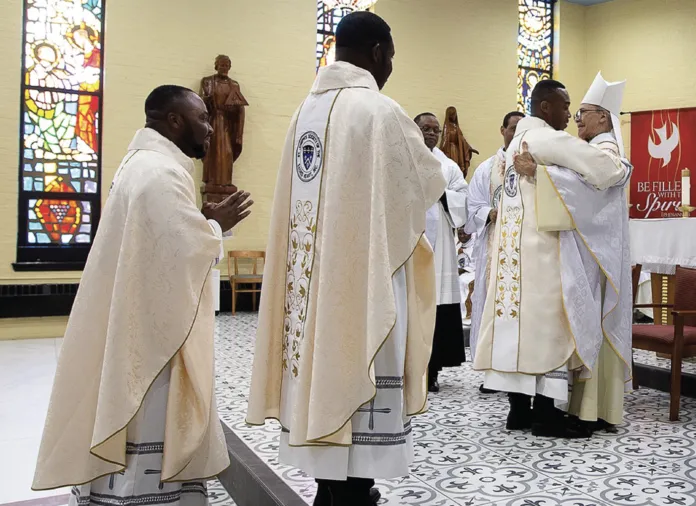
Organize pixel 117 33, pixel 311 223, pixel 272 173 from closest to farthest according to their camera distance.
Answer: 1. pixel 311 223
2. pixel 117 33
3. pixel 272 173

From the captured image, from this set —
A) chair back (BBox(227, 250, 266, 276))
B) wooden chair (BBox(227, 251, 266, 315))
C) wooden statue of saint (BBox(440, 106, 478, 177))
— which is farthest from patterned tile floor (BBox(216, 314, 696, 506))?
wooden statue of saint (BBox(440, 106, 478, 177))

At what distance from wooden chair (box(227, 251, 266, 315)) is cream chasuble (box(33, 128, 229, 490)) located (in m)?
6.08

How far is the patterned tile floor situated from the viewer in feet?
8.36

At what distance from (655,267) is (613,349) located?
2.60 metres

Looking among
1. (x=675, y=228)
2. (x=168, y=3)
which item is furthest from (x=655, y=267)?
(x=168, y=3)

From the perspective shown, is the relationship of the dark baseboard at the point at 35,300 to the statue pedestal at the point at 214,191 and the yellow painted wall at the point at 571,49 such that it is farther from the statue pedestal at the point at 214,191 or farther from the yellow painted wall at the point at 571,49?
the yellow painted wall at the point at 571,49

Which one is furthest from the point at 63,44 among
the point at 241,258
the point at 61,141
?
the point at 241,258

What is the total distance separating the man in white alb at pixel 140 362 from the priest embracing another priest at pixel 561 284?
1835mm

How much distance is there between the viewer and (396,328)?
2004 mm

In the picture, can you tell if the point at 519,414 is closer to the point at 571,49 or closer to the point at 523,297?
the point at 523,297

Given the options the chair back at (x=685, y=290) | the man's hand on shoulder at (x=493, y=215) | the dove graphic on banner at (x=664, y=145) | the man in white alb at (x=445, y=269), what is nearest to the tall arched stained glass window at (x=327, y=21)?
the dove graphic on banner at (x=664, y=145)

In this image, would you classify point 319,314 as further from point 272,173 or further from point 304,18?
point 304,18

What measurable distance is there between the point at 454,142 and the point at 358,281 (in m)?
8.28

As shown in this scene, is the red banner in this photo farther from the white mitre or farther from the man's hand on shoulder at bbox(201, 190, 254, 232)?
the man's hand on shoulder at bbox(201, 190, 254, 232)
